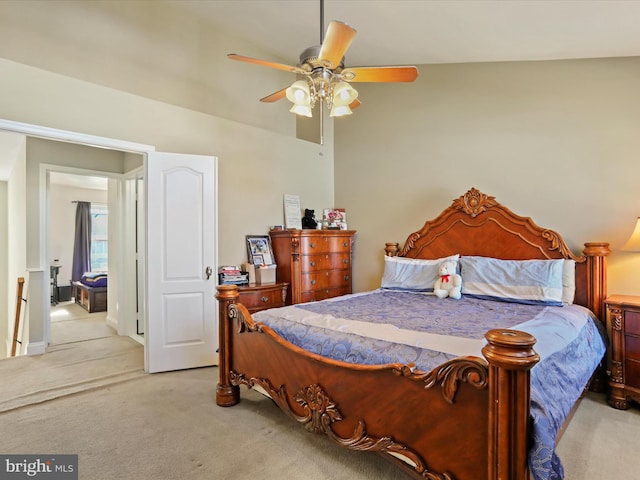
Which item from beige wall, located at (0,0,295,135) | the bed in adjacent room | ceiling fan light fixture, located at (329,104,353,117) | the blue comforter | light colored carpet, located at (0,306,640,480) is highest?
beige wall, located at (0,0,295,135)

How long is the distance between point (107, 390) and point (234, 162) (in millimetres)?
2485

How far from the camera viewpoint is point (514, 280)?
9.80 feet

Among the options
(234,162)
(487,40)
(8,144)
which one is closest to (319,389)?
Result: (234,162)

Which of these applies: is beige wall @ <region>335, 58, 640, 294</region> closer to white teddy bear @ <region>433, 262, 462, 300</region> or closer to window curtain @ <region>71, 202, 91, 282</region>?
white teddy bear @ <region>433, 262, 462, 300</region>

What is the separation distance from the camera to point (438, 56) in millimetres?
3721

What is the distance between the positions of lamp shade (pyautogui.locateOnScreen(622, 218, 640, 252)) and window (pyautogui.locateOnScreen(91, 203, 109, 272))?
32.9 feet

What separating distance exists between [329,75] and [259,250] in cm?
230

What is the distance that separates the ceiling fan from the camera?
6.70 feet

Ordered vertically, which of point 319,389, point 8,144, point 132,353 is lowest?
point 132,353

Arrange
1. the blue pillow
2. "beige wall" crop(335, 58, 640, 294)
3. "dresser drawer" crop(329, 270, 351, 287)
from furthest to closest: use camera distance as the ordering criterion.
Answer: "dresser drawer" crop(329, 270, 351, 287) < "beige wall" crop(335, 58, 640, 294) < the blue pillow

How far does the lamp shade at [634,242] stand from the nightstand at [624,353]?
15.4 inches

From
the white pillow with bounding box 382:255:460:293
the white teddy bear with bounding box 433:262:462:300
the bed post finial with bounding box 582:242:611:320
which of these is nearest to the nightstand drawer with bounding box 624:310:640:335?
the bed post finial with bounding box 582:242:611:320

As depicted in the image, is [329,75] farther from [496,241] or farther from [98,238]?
[98,238]

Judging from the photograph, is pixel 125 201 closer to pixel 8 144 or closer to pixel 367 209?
pixel 8 144
